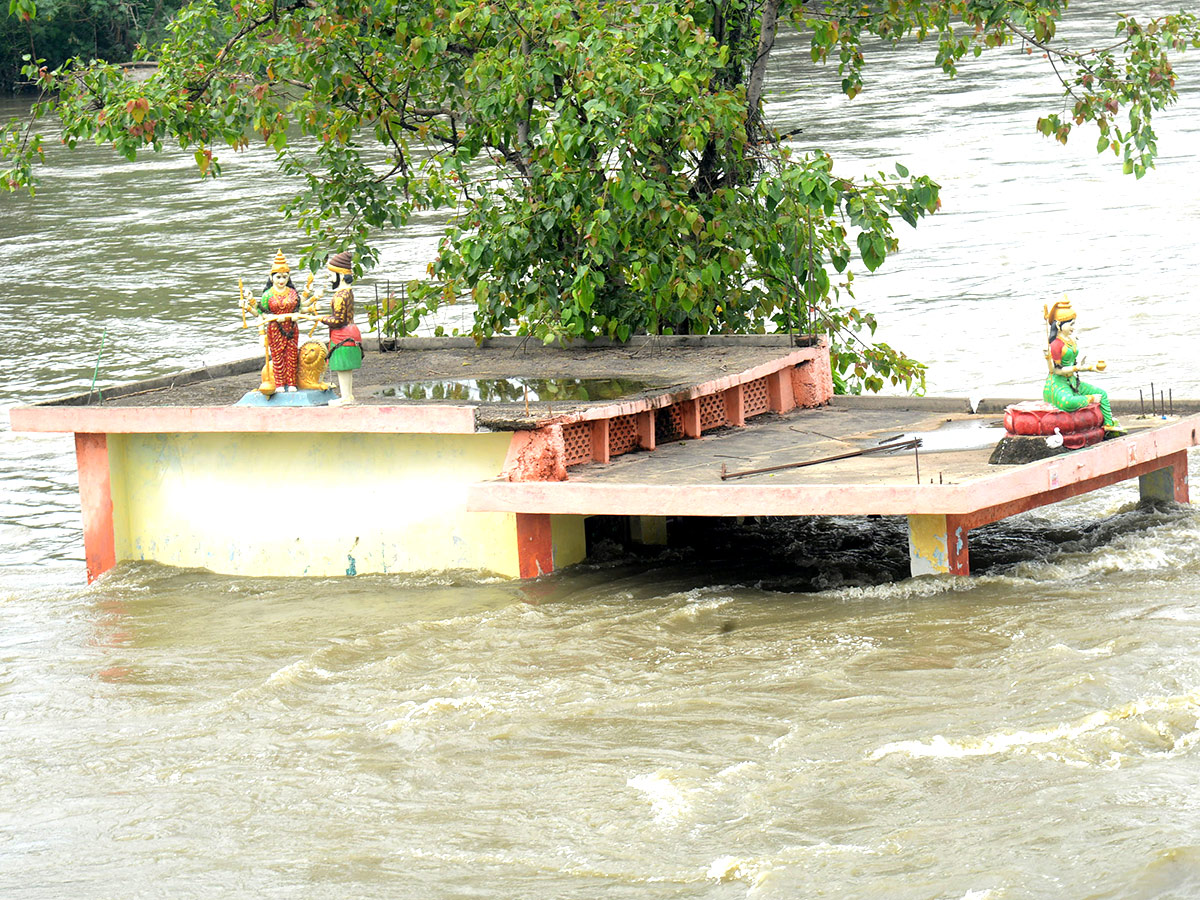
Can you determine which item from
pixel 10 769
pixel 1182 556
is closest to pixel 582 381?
pixel 1182 556

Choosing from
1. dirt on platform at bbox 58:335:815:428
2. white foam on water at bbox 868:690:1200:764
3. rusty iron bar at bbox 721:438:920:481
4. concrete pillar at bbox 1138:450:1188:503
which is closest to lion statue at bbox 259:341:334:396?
dirt on platform at bbox 58:335:815:428

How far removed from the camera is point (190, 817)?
5855mm

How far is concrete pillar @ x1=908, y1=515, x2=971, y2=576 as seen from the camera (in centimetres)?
782

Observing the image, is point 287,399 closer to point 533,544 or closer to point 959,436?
point 533,544

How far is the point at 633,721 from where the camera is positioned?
650cm

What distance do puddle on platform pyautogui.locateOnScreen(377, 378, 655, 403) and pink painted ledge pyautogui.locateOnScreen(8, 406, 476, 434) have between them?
854mm

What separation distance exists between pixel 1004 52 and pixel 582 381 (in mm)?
30584

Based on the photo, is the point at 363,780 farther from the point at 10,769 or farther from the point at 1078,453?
the point at 1078,453

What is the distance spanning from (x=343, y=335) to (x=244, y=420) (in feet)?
2.38

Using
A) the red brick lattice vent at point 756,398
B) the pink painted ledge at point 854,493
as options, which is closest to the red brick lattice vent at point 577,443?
the pink painted ledge at point 854,493

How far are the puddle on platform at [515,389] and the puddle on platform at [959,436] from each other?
160 centimetres

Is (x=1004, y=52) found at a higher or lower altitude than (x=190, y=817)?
higher

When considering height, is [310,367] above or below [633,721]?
above

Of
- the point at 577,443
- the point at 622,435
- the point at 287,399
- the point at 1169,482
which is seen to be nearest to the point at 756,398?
the point at 622,435
